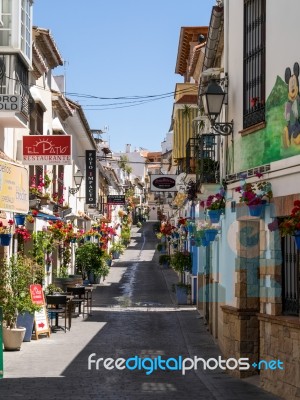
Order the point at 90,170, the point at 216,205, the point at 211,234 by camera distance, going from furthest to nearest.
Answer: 1. the point at 90,170
2. the point at 211,234
3. the point at 216,205

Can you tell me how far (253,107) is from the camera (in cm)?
1417

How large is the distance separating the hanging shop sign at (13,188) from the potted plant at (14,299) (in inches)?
53.0

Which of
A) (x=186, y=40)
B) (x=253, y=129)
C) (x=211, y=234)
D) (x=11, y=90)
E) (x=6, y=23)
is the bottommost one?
(x=211, y=234)

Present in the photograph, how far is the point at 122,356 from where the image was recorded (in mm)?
17109

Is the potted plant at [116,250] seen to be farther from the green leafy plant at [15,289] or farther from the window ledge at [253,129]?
the window ledge at [253,129]

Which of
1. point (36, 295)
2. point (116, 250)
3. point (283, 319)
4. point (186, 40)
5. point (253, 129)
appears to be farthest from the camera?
point (116, 250)

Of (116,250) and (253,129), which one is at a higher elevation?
(253,129)

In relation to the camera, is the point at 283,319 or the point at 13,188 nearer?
the point at 283,319

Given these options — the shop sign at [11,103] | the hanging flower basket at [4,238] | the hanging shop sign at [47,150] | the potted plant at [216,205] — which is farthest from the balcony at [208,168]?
→ the hanging flower basket at [4,238]

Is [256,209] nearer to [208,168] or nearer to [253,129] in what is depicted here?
[253,129]

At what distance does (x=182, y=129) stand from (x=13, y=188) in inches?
594

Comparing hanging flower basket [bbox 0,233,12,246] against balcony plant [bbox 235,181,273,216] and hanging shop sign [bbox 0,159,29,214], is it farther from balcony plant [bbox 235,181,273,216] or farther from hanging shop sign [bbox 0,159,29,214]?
balcony plant [bbox 235,181,273,216]

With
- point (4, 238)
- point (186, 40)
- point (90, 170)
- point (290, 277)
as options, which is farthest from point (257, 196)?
point (90, 170)

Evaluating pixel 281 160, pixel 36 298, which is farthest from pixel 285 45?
pixel 36 298
